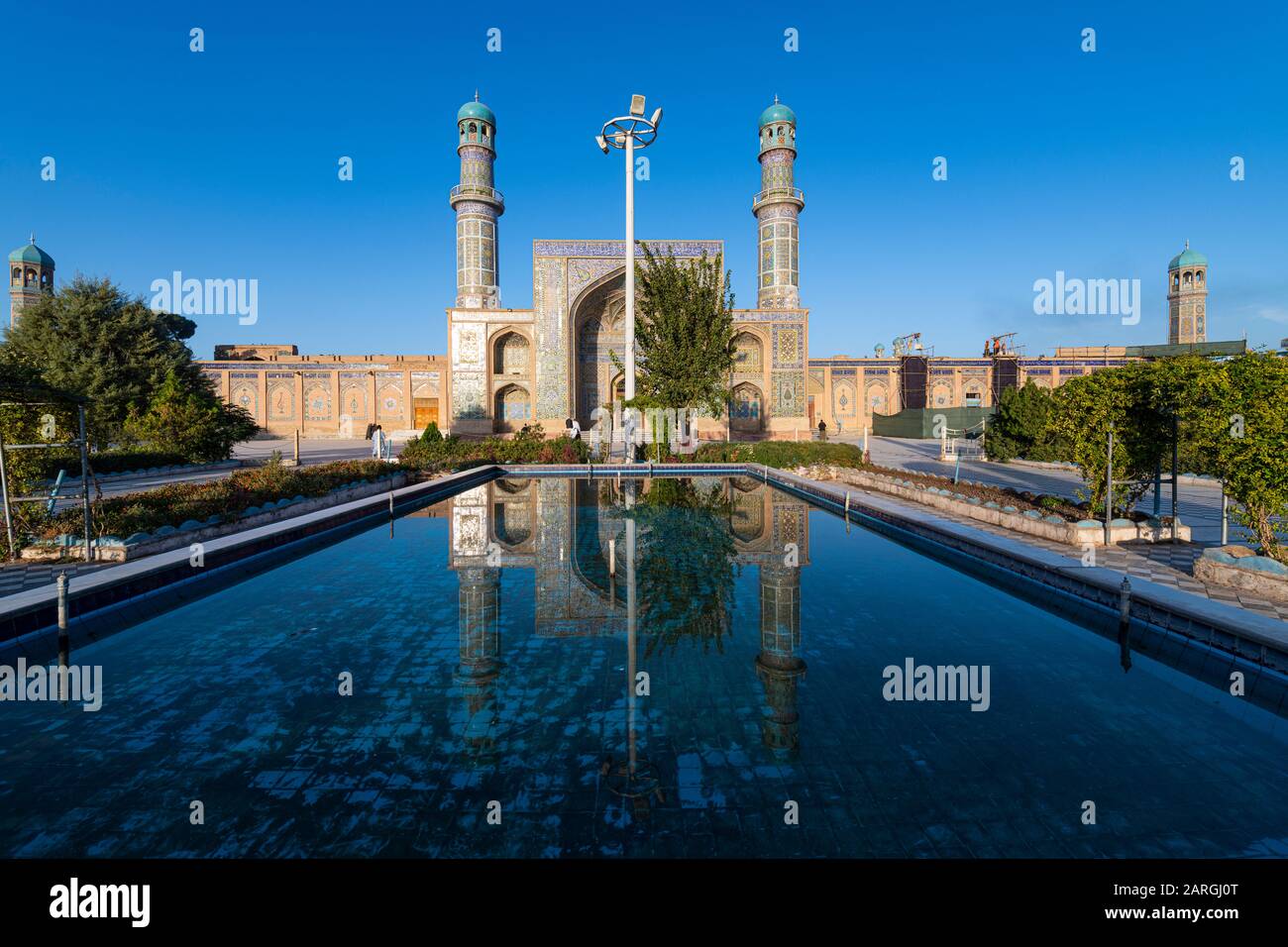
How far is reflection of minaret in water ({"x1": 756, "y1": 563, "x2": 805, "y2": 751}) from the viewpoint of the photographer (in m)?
2.92

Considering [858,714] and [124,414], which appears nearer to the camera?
[858,714]

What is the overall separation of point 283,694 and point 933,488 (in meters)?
8.88

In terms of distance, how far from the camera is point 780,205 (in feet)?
85.4

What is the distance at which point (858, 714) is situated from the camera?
3.07 metres

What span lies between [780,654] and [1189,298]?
5124 cm

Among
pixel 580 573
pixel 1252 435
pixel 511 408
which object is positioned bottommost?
pixel 580 573

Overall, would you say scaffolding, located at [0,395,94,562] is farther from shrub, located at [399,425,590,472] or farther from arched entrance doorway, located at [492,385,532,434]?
arched entrance doorway, located at [492,385,532,434]

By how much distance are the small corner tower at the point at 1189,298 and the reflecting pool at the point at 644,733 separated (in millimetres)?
48049

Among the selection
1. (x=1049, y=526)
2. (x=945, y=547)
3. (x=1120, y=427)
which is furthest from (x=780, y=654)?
(x=1120, y=427)

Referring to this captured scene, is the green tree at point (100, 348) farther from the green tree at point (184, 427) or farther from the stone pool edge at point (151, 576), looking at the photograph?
the stone pool edge at point (151, 576)

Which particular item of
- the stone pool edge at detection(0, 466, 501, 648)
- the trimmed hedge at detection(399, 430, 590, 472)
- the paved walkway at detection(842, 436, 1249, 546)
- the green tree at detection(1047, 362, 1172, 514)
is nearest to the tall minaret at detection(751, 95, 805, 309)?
the paved walkway at detection(842, 436, 1249, 546)

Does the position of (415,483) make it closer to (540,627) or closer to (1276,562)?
(540,627)

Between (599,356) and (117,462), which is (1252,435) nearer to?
(117,462)
